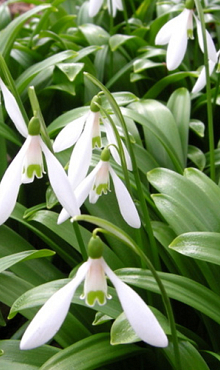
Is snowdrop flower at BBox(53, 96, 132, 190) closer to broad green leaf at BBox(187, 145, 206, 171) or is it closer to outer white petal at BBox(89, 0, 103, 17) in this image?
broad green leaf at BBox(187, 145, 206, 171)

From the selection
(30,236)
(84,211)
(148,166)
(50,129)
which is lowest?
(30,236)

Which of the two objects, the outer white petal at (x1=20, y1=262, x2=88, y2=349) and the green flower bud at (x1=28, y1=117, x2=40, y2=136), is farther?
the green flower bud at (x1=28, y1=117, x2=40, y2=136)

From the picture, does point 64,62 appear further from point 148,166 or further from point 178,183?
point 178,183

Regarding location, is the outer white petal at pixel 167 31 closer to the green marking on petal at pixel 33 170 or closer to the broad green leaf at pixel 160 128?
the broad green leaf at pixel 160 128

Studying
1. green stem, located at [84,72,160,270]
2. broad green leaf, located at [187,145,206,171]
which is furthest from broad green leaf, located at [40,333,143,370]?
broad green leaf, located at [187,145,206,171]

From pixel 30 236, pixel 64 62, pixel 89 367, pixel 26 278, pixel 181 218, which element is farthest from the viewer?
pixel 64 62

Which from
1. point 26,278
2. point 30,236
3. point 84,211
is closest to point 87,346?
point 26,278

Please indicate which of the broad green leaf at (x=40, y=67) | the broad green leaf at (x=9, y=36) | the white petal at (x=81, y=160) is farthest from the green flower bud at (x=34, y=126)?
the broad green leaf at (x=9, y=36)
